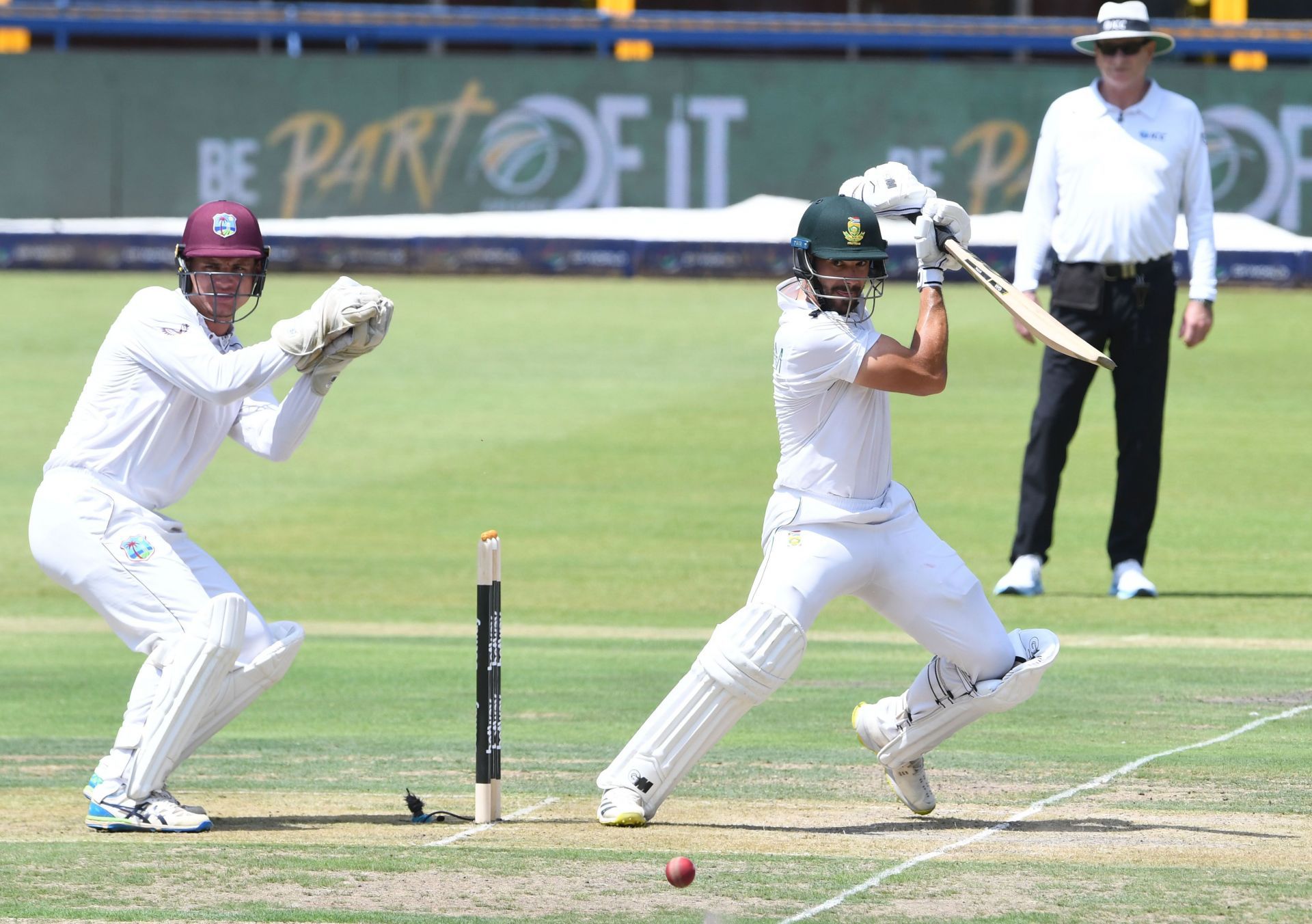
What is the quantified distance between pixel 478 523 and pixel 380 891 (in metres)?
8.72

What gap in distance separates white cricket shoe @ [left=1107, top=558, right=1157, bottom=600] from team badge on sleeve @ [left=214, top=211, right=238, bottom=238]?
610cm

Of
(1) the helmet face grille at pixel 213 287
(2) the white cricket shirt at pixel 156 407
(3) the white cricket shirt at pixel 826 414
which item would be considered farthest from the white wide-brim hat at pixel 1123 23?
(2) the white cricket shirt at pixel 156 407

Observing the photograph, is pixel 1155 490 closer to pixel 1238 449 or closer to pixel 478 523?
pixel 478 523

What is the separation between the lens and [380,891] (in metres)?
5.59

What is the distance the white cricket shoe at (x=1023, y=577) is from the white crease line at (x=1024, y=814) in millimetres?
2768

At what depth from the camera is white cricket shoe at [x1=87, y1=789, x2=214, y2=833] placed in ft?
21.3

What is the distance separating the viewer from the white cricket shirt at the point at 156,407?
21.5ft

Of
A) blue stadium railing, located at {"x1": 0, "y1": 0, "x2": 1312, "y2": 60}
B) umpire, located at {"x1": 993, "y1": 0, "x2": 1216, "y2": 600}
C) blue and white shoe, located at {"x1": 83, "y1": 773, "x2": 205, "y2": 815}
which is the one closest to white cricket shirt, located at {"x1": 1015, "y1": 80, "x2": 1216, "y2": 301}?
umpire, located at {"x1": 993, "y1": 0, "x2": 1216, "y2": 600}

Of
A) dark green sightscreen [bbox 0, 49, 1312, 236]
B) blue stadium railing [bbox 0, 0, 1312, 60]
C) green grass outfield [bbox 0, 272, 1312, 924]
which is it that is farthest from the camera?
blue stadium railing [bbox 0, 0, 1312, 60]

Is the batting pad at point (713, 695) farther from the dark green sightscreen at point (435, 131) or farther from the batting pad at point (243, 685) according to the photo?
the dark green sightscreen at point (435, 131)

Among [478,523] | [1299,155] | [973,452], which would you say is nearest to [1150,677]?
[478,523]

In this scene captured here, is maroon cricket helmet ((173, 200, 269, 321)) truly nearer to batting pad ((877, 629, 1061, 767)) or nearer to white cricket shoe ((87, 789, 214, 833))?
white cricket shoe ((87, 789, 214, 833))

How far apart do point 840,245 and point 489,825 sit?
6.73 feet

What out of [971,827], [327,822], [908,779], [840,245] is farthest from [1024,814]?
[327,822]
